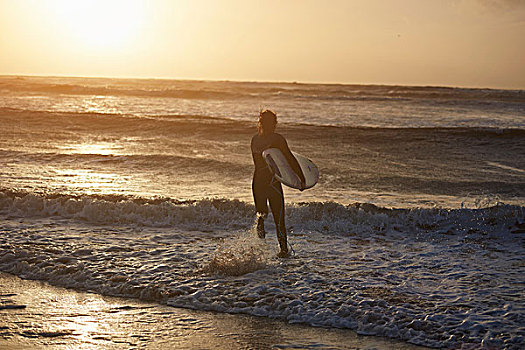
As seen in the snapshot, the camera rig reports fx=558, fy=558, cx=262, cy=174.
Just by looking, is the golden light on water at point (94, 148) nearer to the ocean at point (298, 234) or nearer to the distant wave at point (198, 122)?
the ocean at point (298, 234)

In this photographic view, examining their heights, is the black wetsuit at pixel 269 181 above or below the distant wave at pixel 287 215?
above

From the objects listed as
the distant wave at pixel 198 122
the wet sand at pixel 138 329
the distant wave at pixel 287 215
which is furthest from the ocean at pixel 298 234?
the distant wave at pixel 198 122

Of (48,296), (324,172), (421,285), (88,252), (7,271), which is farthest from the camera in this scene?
(324,172)

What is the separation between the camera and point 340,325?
5090 millimetres

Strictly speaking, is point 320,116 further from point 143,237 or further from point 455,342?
point 455,342

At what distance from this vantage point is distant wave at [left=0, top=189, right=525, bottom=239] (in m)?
9.07

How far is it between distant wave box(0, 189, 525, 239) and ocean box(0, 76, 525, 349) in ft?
0.10

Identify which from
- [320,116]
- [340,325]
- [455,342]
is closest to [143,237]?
[340,325]

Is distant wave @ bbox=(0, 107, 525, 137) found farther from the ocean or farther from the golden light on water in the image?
the golden light on water

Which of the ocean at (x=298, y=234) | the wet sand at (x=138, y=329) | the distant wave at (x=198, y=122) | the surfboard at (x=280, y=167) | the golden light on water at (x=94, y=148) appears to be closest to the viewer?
the wet sand at (x=138, y=329)

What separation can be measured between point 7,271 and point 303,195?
608 centimetres

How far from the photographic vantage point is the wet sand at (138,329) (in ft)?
14.9

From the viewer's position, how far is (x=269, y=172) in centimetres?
702

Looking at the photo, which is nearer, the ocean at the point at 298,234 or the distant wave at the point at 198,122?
the ocean at the point at 298,234
